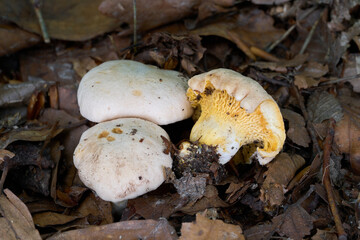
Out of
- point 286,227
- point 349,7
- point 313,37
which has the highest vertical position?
point 349,7

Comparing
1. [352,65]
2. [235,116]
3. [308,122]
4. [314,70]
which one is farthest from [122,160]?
[352,65]

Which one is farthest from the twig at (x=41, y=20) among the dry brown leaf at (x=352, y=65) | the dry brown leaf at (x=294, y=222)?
the dry brown leaf at (x=352, y=65)

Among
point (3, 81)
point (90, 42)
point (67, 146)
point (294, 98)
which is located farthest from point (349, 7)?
point (3, 81)

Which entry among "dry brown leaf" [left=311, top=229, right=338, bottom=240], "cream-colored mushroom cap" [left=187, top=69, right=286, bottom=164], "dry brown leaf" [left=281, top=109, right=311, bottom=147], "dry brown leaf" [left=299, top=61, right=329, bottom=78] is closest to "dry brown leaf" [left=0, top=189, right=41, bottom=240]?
"cream-colored mushroom cap" [left=187, top=69, right=286, bottom=164]

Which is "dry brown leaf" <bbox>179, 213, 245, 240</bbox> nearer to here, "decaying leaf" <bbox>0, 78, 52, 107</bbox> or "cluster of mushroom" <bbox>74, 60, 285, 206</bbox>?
"cluster of mushroom" <bbox>74, 60, 285, 206</bbox>

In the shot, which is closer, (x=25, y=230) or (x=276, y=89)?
(x=25, y=230)

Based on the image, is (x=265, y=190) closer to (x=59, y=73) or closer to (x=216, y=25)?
(x=216, y=25)

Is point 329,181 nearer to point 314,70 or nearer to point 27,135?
point 314,70
